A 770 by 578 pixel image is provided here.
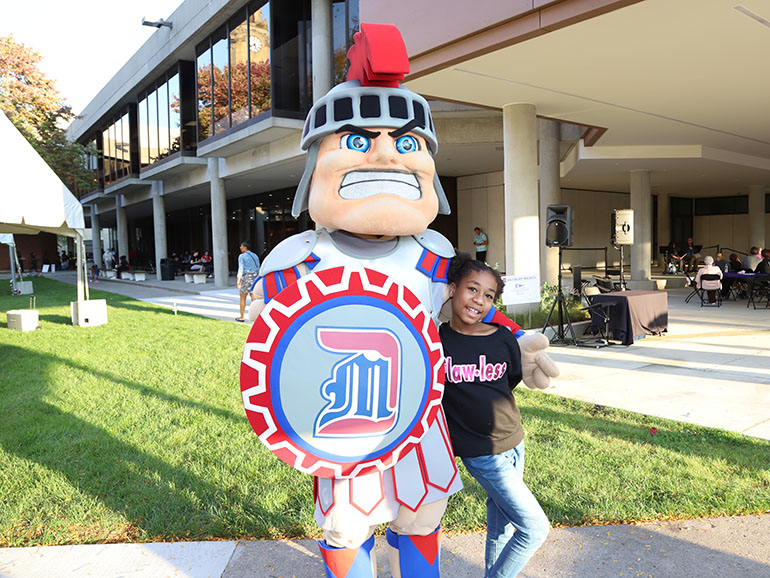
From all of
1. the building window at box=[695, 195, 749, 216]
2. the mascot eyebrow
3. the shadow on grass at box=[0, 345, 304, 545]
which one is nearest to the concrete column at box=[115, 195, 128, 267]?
the shadow on grass at box=[0, 345, 304, 545]

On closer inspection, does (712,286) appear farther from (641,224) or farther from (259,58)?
(259,58)

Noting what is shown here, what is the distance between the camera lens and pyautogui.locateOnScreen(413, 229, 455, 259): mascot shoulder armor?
2414 mm

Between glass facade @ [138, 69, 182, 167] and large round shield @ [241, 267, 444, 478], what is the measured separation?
22775 mm

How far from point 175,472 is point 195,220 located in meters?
36.7

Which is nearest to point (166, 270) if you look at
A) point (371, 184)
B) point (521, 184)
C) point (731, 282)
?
point (521, 184)

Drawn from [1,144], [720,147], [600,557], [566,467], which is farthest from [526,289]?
[720,147]

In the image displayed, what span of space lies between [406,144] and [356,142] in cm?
22

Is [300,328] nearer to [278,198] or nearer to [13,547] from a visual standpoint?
[13,547]

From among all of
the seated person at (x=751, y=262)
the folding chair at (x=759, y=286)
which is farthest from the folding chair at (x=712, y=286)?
the seated person at (x=751, y=262)

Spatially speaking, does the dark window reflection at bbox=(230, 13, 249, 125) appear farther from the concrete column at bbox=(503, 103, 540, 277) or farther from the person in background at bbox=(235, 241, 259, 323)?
the concrete column at bbox=(503, 103, 540, 277)

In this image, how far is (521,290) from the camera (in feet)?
24.5

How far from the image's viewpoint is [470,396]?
2223 mm

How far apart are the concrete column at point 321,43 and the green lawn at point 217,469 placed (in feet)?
35.1

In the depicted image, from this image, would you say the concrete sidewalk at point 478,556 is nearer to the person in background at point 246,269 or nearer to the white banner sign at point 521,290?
the white banner sign at point 521,290
